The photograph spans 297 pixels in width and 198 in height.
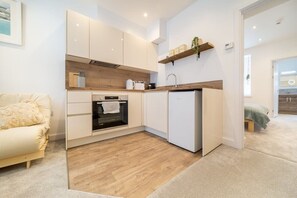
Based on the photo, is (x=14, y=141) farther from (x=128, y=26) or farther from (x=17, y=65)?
(x=128, y=26)

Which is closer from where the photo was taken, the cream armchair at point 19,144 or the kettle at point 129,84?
the cream armchair at point 19,144

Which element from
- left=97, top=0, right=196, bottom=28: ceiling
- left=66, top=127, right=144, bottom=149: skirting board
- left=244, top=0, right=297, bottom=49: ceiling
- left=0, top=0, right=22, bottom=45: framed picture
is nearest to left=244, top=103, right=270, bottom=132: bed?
left=244, top=0, right=297, bottom=49: ceiling

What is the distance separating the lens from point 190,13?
2.43 m

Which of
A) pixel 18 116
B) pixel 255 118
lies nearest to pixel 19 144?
pixel 18 116

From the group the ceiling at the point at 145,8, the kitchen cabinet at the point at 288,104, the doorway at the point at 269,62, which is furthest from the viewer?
the kitchen cabinet at the point at 288,104

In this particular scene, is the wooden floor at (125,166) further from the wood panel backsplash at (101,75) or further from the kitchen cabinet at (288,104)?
the kitchen cabinet at (288,104)

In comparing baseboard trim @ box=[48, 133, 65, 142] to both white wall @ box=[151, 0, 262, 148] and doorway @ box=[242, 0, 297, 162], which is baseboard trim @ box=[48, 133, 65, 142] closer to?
white wall @ box=[151, 0, 262, 148]

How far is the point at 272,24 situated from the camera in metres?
3.11

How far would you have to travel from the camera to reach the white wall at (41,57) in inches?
73.1

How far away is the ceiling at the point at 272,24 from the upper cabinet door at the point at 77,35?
12.0ft

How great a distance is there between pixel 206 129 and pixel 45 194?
5.66 feet

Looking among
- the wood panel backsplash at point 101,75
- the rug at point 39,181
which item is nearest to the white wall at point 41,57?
the wood panel backsplash at point 101,75

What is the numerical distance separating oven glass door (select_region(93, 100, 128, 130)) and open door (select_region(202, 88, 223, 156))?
140cm

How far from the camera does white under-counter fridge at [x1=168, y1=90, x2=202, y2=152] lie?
63.9 inches
